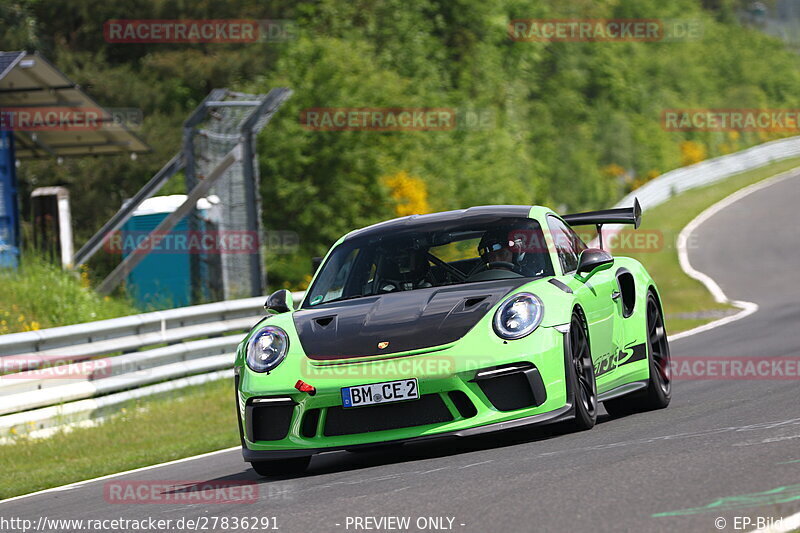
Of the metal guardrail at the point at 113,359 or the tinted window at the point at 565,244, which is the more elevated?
the tinted window at the point at 565,244

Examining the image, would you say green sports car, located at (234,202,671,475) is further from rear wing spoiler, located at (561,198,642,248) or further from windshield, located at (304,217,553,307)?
rear wing spoiler, located at (561,198,642,248)

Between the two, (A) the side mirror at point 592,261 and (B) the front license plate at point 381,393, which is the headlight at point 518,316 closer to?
(B) the front license plate at point 381,393

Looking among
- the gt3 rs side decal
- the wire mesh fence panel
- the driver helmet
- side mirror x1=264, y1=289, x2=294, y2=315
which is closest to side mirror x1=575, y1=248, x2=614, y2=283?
the driver helmet

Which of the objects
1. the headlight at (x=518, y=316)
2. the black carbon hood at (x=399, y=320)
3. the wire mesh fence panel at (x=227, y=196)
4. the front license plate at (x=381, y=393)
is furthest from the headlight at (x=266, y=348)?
the wire mesh fence panel at (x=227, y=196)

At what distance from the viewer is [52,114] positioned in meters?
19.8

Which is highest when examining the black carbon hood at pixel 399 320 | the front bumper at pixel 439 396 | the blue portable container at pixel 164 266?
the black carbon hood at pixel 399 320

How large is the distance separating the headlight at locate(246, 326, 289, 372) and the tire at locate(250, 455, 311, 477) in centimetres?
54

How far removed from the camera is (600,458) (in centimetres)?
643

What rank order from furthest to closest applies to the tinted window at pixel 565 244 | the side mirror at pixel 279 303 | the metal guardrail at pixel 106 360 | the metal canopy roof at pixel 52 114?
the metal canopy roof at pixel 52 114
the metal guardrail at pixel 106 360
the tinted window at pixel 565 244
the side mirror at pixel 279 303

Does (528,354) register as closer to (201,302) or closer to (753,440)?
(753,440)

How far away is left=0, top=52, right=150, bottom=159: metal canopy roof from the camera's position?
60.1 ft

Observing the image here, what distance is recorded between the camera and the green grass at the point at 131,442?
988cm

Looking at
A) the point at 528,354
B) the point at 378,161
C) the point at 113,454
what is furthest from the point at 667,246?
the point at 528,354

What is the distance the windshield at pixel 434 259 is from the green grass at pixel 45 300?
7194 millimetres
